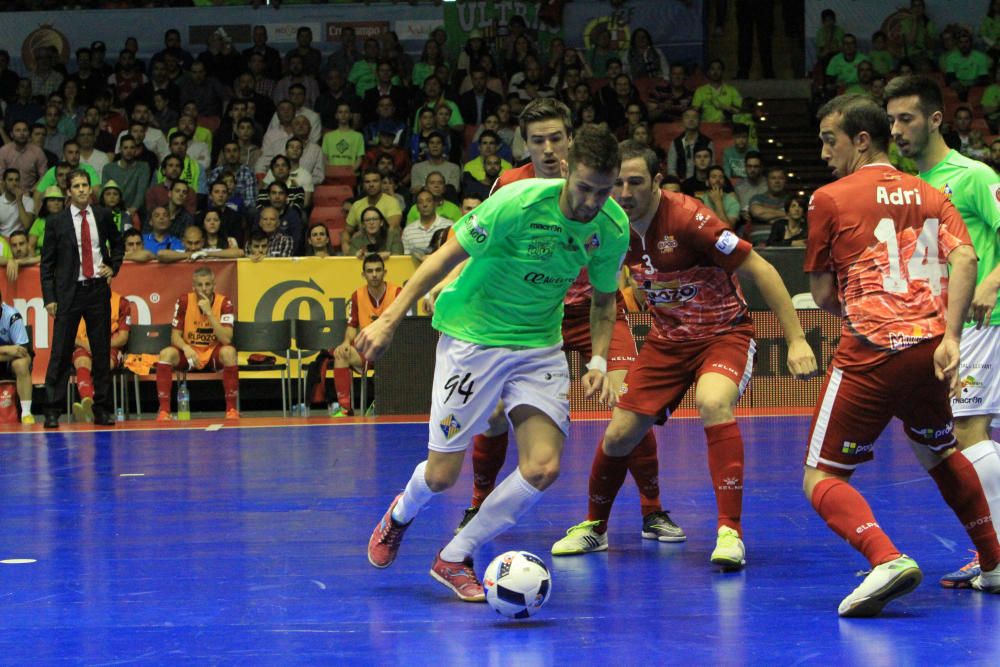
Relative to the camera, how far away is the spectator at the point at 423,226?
1386 cm

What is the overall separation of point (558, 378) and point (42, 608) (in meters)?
2.26

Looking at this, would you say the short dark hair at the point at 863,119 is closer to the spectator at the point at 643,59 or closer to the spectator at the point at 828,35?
the spectator at the point at 643,59

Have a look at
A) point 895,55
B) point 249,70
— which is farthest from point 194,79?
point 895,55

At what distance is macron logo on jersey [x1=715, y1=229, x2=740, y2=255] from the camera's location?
5.94 meters

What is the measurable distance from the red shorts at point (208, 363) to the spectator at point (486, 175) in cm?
356

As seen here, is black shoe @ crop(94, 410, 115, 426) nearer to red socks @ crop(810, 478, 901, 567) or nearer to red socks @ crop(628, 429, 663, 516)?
red socks @ crop(628, 429, 663, 516)

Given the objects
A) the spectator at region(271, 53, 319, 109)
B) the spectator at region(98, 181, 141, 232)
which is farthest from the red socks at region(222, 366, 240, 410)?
the spectator at region(271, 53, 319, 109)

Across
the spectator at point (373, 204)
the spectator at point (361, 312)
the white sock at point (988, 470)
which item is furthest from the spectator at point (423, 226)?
the white sock at point (988, 470)

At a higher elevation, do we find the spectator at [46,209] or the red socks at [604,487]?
the spectator at [46,209]

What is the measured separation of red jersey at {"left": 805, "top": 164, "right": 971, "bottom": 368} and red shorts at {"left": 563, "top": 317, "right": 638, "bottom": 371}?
1856 mm

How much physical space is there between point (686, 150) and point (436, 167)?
119 inches

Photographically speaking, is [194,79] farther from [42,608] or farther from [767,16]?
[42,608]

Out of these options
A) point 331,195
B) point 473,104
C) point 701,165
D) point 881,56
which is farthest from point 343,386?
point 881,56

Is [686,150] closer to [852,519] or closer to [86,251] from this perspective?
[86,251]
